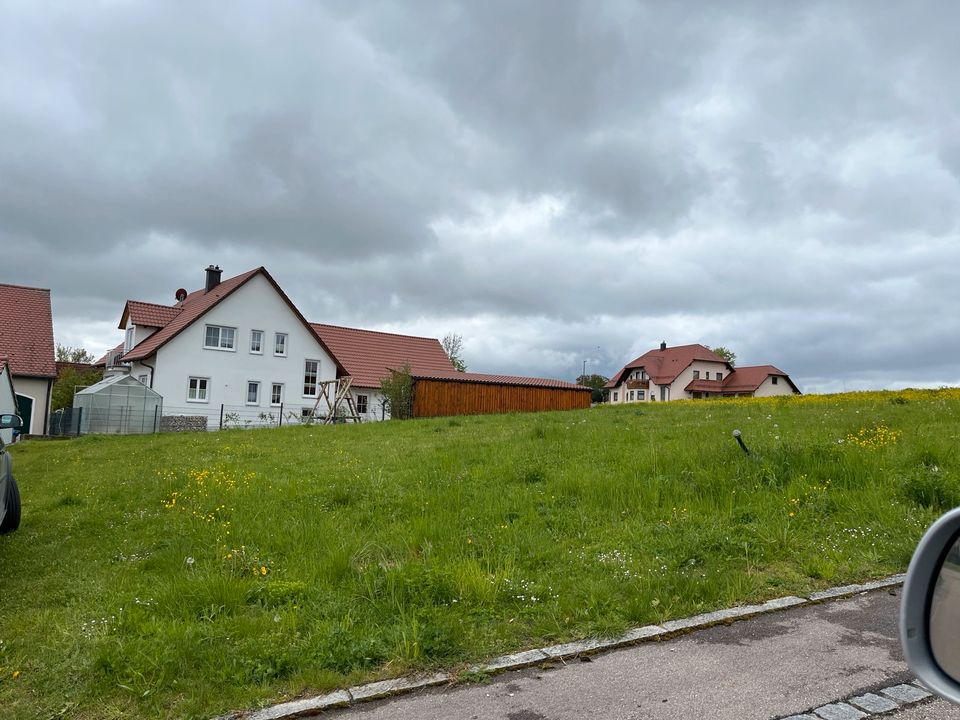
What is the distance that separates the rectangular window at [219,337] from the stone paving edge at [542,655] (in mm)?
36591

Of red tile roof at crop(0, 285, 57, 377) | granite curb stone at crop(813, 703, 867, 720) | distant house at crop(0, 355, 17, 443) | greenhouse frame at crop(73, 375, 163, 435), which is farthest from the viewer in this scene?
red tile roof at crop(0, 285, 57, 377)

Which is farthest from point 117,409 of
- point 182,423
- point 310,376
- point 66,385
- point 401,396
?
point 401,396

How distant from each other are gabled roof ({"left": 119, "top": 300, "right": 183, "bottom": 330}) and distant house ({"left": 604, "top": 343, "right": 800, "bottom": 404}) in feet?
175

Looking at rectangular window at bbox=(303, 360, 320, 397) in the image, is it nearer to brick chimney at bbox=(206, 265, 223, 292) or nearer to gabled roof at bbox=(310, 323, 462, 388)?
gabled roof at bbox=(310, 323, 462, 388)

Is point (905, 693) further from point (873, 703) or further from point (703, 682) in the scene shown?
point (703, 682)

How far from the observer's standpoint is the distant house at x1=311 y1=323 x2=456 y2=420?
148 ft

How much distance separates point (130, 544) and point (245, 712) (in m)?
4.43

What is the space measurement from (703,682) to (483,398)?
31.3 meters

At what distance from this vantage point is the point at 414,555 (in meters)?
6.42

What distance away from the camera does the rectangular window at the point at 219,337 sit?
3772 cm

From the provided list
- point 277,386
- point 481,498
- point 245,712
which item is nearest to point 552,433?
point 481,498

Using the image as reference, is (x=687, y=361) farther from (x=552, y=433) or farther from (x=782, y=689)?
(x=782, y=689)

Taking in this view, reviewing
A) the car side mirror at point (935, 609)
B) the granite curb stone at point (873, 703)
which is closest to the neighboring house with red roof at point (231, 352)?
the granite curb stone at point (873, 703)

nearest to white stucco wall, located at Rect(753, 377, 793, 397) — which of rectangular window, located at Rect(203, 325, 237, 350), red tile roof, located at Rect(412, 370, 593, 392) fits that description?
red tile roof, located at Rect(412, 370, 593, 392)
